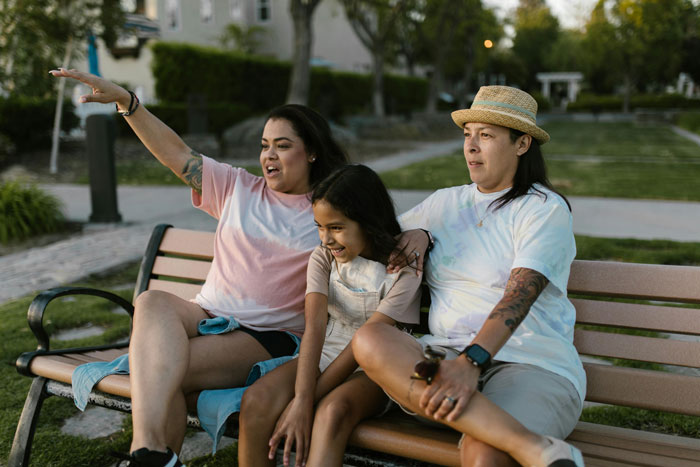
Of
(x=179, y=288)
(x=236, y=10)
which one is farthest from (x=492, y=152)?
(x=236, y=10)

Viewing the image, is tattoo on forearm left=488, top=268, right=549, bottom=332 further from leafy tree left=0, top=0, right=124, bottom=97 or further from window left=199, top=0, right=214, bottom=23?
window left=199, top=0, right=214, bottom=23

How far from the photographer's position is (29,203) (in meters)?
8.35

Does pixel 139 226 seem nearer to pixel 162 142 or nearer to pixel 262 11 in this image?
pixel 162 142

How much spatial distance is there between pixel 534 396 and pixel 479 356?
0.80ft

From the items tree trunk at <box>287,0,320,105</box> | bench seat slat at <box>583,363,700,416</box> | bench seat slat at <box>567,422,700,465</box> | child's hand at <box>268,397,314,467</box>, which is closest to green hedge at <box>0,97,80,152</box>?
tree trunk at <box>287,0,320,105</box>

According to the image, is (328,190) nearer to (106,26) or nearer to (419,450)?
(419,450)

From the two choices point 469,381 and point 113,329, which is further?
point 113,329

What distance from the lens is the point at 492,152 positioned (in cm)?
255

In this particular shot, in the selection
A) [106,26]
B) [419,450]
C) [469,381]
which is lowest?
[419,450]

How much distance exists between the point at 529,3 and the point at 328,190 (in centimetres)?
9279

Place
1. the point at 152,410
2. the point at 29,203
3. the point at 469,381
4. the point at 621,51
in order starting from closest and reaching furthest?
1. the point at 469,381
2. the point at 152,410
3. the point at 29,203
4. the point at 621,51

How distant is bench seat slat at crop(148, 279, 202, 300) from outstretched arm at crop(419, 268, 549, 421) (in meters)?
1.68

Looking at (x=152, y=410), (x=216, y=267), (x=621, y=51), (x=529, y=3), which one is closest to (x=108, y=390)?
(x=152, y=410)

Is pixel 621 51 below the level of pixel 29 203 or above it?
above
